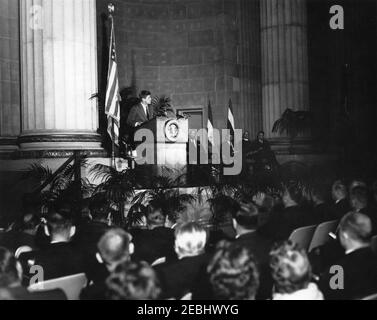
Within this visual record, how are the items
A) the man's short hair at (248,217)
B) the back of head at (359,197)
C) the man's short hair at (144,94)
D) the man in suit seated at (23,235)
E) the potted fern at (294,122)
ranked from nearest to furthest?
the man's short hair at (248,217), the man in suit seated at (23,235), the back of head at (359,197), the man's short hair at (144,94), the potted fern at (294,122)

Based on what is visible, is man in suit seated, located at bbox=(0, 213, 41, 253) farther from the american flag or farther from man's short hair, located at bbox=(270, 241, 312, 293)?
the american flag

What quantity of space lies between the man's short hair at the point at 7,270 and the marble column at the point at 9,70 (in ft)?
26.6

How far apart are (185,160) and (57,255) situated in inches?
202

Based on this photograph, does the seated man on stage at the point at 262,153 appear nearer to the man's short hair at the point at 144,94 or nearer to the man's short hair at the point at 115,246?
the man's short hair at the point at 144,94

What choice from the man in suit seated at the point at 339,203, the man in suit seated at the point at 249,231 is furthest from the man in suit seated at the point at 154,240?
the man in suit seated at the point at 339,203

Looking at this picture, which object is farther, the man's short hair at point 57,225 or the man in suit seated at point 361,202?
the man in suit seated at point 361,202

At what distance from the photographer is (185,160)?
888 cm

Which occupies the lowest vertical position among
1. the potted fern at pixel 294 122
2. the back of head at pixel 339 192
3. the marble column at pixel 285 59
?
the back of head at pixel 339 192

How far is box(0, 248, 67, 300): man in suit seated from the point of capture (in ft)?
8.80

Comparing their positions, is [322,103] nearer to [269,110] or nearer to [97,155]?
[269,110]

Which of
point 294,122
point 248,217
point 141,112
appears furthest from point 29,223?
point 294,122

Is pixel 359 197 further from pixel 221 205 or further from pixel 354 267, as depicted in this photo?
pixel 221 205

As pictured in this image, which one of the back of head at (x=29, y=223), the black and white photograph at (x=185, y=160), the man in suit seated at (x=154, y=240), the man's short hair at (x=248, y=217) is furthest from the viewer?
the back of head at (x=29, y=223)

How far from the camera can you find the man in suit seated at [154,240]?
439 centimetres
